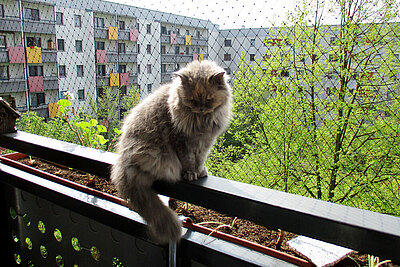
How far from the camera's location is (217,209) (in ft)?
2.42

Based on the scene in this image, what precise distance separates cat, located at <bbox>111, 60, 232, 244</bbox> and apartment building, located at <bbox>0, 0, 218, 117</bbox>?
1.95 meters

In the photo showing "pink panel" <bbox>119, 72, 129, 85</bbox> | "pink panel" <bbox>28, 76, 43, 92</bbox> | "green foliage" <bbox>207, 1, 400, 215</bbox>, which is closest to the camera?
"green foliage" <bbox>207, 1, 400, 215</bbox>

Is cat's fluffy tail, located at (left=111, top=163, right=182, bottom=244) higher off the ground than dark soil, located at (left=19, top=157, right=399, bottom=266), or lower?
higher

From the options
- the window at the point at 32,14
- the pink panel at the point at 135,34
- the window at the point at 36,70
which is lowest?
the window at the point at 36,70

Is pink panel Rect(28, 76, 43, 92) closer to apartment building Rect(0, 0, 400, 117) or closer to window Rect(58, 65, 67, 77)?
apartment building Rect(0, 0, 400, 117)

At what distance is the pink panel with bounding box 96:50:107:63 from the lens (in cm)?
486

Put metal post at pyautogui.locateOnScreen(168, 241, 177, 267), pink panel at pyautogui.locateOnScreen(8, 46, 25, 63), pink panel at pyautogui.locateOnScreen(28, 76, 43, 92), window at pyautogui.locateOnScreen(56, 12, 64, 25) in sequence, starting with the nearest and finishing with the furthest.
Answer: metal post at pyautogui.locateOnScreen(168, 241, 177, 267)
pink panel at pyautogui.locateOnScreen(28, 76, 43, 92)
window at pyautogui.locateOnScreen(56, 12, 64, 25)
pink panel at pyautogui.locateOnScreen(8, 46, 25, 63)

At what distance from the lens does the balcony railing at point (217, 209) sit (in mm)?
549

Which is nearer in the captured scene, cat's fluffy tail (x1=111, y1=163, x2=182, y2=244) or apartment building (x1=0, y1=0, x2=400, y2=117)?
cat's fluffy tail (x1=111, y1=163, x2=182, y2=244)

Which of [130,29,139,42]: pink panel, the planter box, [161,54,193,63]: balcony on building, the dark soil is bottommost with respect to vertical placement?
the dark soil

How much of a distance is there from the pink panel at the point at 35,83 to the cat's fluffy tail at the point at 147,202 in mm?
4703

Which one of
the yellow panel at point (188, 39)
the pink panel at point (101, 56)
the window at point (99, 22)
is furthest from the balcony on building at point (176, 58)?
the window at point (99, 22)

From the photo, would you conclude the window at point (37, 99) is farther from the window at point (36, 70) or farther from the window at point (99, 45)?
the window at point (99, 45)

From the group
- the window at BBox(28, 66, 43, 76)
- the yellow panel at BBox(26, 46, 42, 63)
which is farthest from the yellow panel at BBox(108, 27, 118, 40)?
the window at BBox(28, 66, 43, 76)
